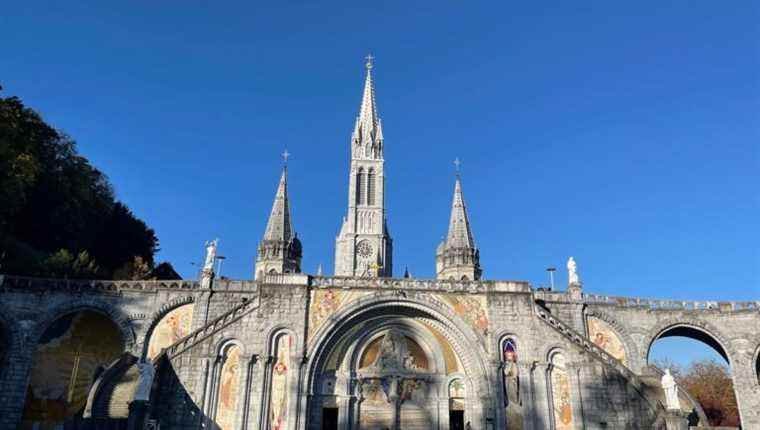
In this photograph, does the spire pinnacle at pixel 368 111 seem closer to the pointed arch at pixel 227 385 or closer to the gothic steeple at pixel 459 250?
the gothic steeple at pixel 459 250

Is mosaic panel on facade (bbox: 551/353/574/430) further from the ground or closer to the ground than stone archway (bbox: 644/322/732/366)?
closer to the ground

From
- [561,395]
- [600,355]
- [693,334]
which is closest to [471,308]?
[561,395]

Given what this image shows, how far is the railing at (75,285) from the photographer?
93.6 ft

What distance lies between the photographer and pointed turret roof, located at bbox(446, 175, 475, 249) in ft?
173

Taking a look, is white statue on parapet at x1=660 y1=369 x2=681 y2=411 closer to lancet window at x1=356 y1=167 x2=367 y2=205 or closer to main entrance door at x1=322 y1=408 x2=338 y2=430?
main entrance door at x1=322 y1=408 x2=338 y2=430

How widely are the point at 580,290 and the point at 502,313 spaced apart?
6.74 m

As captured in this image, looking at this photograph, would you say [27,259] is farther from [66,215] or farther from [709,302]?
[709,302]

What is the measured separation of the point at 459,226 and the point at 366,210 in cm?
1578

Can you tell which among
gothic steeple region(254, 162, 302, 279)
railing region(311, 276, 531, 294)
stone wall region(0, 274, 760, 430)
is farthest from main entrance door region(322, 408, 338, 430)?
gothic steeple region(254, 162, 302, 279)

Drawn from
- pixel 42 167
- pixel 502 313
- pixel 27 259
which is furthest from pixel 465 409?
pixel 42 167

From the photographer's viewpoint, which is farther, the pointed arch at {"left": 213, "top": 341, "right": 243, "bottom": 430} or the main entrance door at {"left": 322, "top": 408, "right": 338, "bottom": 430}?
the main entrance door at {"left": 322, "top": 408, "right": 338, "bottom": 430}

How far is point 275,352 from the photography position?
25547mm

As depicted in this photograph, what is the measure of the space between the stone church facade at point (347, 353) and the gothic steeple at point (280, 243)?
67.2 ft

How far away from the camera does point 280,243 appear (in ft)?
169
